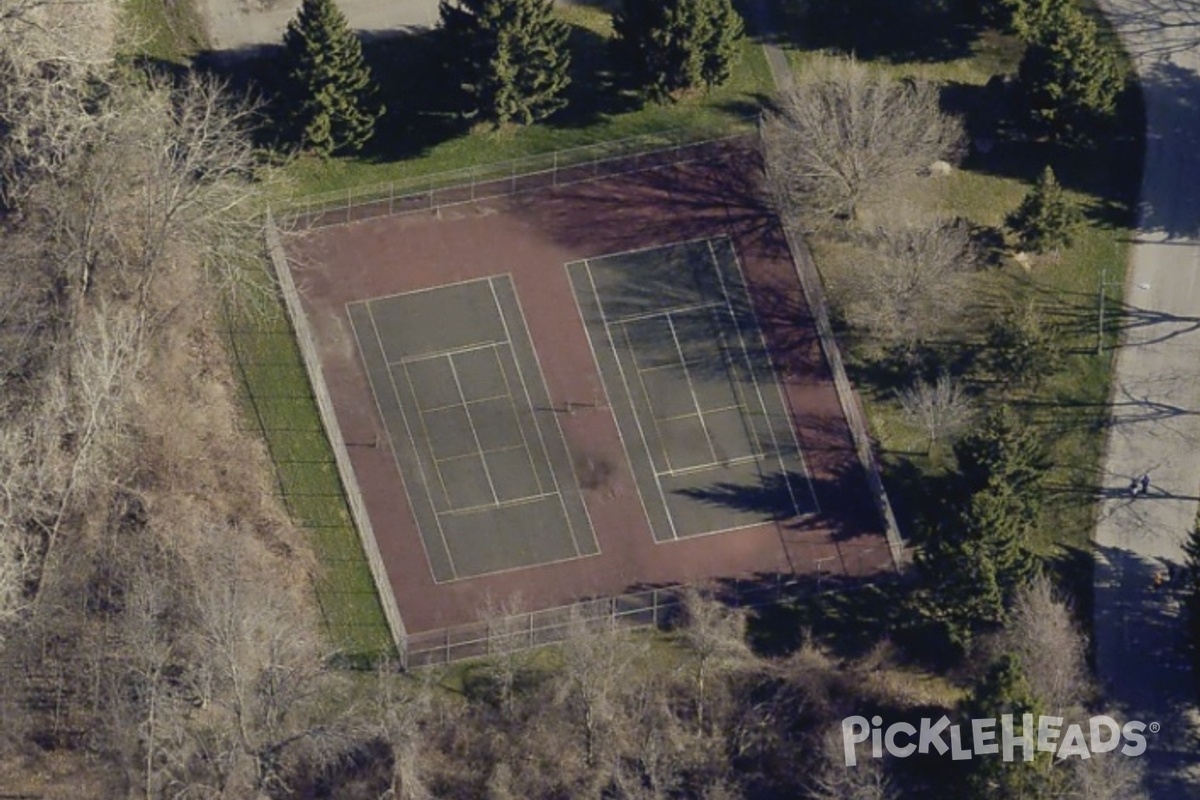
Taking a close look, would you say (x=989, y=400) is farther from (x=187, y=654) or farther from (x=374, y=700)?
(x=187, y=654)

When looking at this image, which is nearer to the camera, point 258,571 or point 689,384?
point 258,571

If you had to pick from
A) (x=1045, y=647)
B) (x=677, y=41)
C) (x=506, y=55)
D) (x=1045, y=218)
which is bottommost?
(x=1045, y=647)

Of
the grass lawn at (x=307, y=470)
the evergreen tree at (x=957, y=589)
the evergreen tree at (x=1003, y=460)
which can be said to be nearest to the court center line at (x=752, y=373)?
the evergreen tree at (x=957, y=589)

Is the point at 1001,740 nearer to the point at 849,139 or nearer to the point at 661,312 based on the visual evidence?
the point at 661,312

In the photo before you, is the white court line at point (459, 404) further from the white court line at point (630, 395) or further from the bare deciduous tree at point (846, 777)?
the bare deciduous tree at point (846, 777)

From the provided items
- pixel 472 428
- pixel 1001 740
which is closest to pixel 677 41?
pixel 472 428

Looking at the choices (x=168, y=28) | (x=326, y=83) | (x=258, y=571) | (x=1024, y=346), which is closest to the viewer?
(x=258, y=571)

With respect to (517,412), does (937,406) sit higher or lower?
higher
